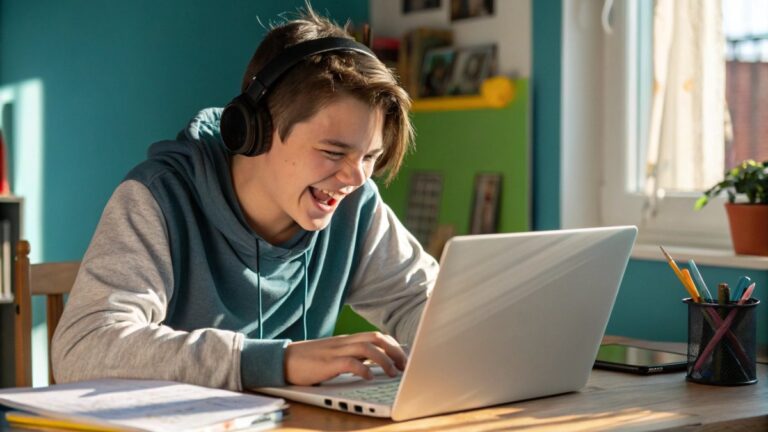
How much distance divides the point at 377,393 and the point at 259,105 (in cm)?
48

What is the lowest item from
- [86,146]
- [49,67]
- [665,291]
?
[665,291]

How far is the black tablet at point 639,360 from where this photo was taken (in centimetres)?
150

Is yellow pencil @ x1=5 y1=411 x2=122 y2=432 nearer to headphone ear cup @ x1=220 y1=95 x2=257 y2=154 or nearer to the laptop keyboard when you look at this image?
the laptop keyboard

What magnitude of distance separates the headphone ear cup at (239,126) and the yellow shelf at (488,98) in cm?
154

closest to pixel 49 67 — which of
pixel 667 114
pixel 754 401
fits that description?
pixel 667 114

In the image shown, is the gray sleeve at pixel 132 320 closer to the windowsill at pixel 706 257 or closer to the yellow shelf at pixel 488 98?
the windowsill at pixel 706 257

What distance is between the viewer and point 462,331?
1164mm

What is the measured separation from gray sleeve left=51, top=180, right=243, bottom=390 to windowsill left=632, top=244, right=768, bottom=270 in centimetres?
138

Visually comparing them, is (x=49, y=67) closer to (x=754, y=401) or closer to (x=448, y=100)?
(x=448, y=100)

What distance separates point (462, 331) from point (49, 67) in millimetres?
2379

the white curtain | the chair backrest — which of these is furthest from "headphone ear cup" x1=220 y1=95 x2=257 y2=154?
the white curtain

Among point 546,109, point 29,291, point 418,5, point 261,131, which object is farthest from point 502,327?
point 418,5

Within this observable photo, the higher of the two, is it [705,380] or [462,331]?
[462,331]

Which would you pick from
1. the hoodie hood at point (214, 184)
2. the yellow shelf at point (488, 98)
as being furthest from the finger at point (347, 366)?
the yellow shelf at point (488, 98)
